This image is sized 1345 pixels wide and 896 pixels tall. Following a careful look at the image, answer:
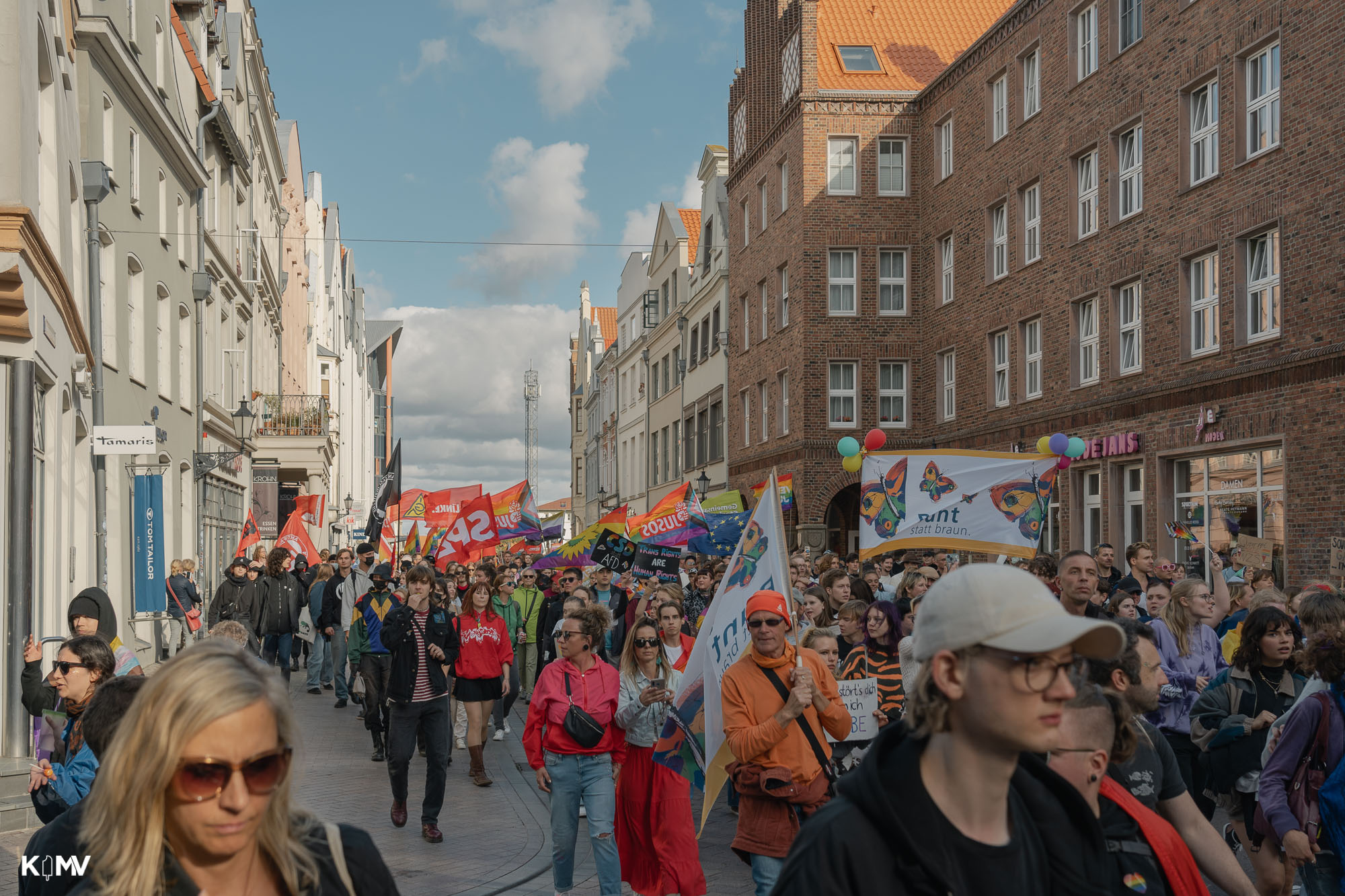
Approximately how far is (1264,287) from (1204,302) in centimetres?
173

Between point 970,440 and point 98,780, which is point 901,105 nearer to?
point 970,440

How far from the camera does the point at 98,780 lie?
2432 millimetres

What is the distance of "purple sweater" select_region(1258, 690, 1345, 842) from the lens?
5496 millimetres

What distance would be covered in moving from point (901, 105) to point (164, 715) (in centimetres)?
3452

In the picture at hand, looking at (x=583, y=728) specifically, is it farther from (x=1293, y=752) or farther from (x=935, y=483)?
(x=935, y=483)

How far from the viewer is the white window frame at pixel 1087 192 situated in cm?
2488

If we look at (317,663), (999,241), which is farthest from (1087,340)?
(317,663)

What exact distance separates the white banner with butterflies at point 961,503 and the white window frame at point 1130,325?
372 inches

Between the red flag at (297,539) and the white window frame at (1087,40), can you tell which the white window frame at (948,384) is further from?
the red flag at (297,539)

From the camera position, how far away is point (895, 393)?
35156mm

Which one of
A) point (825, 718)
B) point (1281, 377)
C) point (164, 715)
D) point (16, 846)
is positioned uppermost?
point (1281, 377)

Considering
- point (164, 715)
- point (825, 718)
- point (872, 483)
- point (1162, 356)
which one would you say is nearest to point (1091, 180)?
point (1162, 356)

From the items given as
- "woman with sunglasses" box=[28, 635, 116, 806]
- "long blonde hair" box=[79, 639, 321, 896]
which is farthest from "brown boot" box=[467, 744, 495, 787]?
"long blonde hair" box=[79, 639, 321, 896]

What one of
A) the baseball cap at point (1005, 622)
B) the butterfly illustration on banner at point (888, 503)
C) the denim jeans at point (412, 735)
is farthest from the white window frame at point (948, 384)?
the baseball cap at point (1005, 622)
